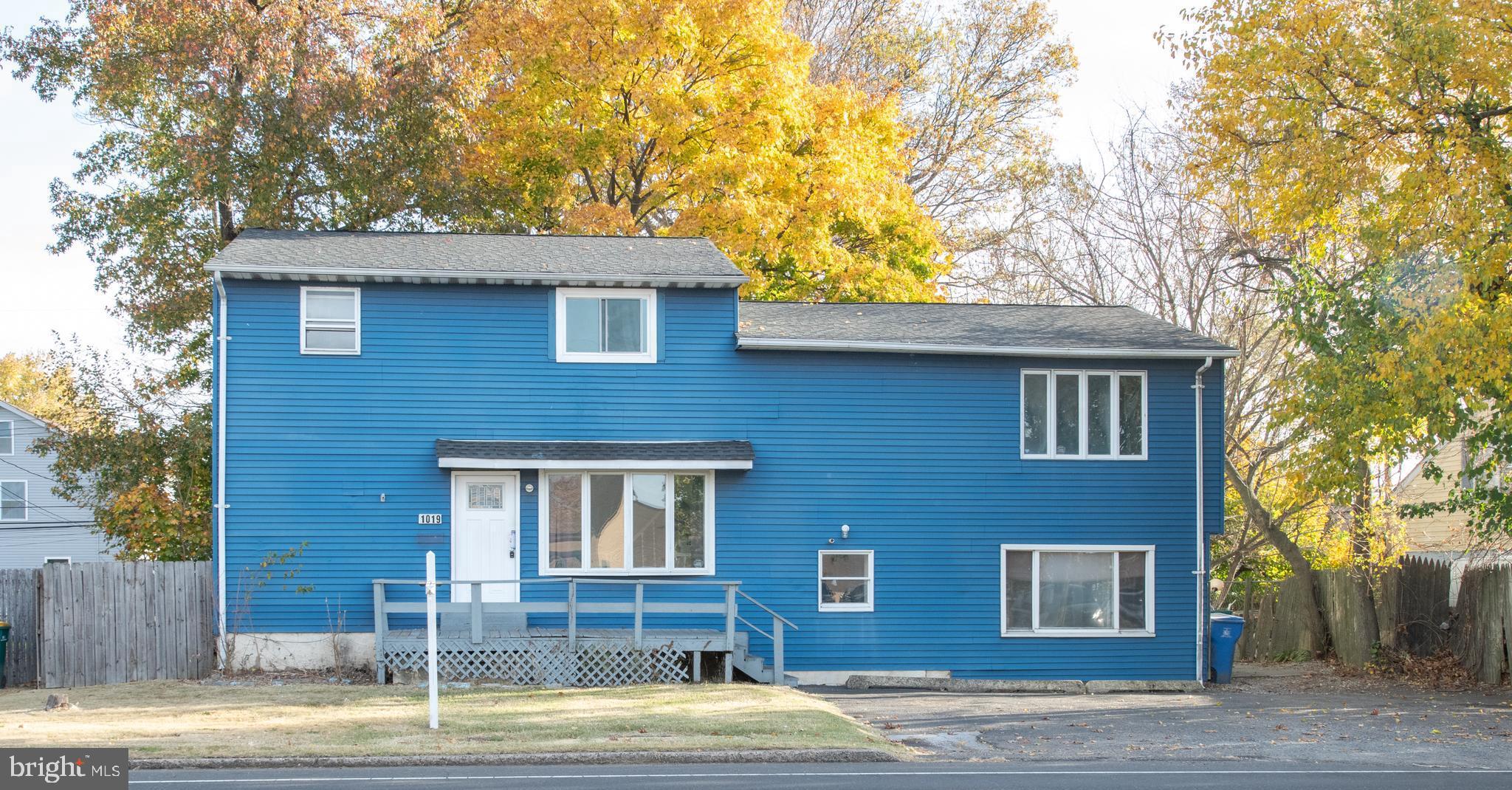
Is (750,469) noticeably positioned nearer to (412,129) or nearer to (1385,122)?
(1385,122)

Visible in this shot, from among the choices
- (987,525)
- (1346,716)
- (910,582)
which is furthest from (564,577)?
(1346,716)

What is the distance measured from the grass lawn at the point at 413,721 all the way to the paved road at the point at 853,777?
0.67 meters

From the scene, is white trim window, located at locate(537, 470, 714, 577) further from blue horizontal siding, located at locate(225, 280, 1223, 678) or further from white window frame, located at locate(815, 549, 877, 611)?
white window frame, located at locate(815, 549, 877, 611)

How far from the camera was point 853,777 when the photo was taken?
12.0 m

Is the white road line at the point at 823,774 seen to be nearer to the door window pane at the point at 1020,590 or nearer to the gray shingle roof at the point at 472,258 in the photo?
the door window pane at the point at 1020,590

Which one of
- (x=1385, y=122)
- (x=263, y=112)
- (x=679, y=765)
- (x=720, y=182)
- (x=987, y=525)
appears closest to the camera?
(x=679, y=765)

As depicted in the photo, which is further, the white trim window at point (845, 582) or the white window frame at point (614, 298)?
the white trim window at point (845, 582)

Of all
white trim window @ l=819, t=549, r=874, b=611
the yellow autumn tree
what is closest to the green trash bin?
white trim window @ l=819, t=549, r=874, b=611

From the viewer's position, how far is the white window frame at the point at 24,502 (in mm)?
44250

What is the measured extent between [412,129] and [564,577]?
1258 centimetres

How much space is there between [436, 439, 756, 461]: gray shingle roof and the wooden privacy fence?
416 centimetres

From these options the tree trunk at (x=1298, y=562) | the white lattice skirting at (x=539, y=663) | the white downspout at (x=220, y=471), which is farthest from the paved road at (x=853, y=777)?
the tree trunk at (x=1298, y=562)

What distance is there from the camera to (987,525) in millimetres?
21031

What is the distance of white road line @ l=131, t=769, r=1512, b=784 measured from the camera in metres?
11.4
